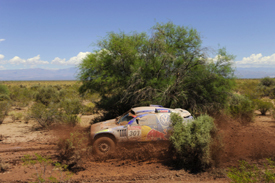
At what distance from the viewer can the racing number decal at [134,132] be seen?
310 inches

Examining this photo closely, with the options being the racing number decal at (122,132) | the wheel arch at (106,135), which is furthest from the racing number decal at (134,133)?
the wheel arch at (106,135)

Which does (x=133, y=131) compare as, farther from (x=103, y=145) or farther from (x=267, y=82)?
(x=267, y=82)

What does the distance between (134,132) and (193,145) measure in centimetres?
230

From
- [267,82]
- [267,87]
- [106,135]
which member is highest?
[267,82]

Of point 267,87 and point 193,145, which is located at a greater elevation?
point 267,87

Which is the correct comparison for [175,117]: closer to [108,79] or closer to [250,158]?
[250,158]

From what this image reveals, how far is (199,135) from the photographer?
271 inches

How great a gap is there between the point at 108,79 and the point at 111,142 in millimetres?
5077

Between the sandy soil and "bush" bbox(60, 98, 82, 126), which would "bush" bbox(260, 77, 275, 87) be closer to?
the sandy soil

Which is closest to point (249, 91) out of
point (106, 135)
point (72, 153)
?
point (106, 135)

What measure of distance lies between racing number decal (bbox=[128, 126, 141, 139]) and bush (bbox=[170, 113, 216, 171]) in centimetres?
129

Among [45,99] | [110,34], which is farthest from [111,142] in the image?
[45,99]

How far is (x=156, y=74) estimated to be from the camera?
1200cm

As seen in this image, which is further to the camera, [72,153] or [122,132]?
[122,132]
